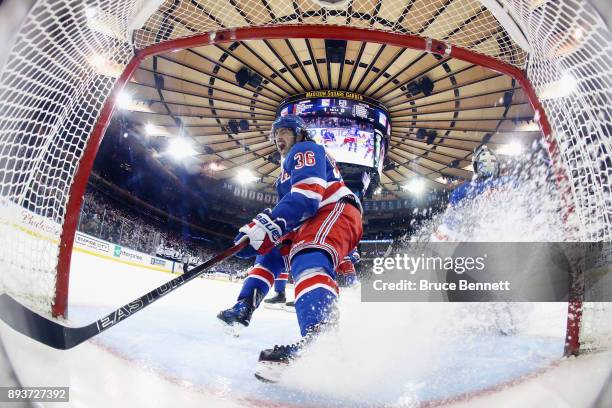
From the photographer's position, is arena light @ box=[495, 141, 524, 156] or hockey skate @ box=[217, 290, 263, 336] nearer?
hockey skate @ box=[217, 290, 263, 336]

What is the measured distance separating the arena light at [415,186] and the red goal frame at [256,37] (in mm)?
7083

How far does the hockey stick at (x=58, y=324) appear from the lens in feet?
3.68

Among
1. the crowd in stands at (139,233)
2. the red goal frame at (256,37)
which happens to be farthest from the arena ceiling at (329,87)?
the crowd in stands at (139,233)

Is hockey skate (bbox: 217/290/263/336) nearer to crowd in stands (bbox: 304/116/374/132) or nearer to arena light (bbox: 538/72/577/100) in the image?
arena light (bbox: 538/72/577/100)

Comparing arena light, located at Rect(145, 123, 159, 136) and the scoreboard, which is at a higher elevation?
the scoreboard

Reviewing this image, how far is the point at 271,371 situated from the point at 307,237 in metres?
0.46

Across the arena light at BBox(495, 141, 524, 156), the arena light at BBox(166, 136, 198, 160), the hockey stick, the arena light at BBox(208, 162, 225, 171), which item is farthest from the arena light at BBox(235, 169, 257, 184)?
the hockey stick

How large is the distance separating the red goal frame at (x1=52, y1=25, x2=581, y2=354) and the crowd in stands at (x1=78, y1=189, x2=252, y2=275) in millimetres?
3810

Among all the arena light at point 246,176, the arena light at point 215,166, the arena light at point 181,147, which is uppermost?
the arena light at point 181,147

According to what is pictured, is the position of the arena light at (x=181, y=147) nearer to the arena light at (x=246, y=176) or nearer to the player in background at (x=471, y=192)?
the arena light at (x=246, y=176)

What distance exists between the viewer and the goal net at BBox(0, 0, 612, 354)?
4.54ft

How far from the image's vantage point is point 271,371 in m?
1.08
